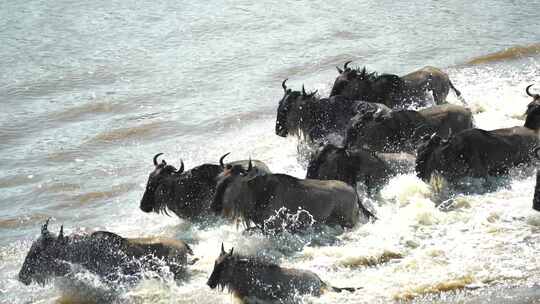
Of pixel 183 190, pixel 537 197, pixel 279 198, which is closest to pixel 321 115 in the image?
pixel 183 190

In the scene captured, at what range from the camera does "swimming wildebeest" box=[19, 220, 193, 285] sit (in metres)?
9.35

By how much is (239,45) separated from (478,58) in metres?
6.00

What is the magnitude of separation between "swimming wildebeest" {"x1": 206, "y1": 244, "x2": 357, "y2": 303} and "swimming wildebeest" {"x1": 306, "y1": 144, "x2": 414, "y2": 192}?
248 cm

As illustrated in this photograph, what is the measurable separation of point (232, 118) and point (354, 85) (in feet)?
10.1

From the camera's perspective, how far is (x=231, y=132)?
15.5 m

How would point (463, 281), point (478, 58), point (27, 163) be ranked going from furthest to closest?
point (478, 58), point (27, 163), point (463, 281)

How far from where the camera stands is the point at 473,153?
11117mm

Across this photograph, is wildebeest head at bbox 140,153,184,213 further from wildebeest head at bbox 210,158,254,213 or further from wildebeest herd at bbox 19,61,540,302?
wildebeest head at bbox 210,158,254,213

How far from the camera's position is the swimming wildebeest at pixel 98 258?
935cm

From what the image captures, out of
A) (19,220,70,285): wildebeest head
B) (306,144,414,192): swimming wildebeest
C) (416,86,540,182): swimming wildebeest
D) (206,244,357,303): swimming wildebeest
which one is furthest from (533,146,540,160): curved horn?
(19,220,70,285): wildebeest head

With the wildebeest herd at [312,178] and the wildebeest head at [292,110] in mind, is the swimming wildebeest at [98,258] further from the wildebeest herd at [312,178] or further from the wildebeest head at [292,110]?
the wildebeest head at [292,110]

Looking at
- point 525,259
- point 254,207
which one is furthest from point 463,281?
point 254,207

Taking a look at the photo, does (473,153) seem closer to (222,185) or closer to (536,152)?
(536,152)

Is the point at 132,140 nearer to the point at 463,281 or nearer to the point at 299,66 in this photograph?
the point at 299,66
